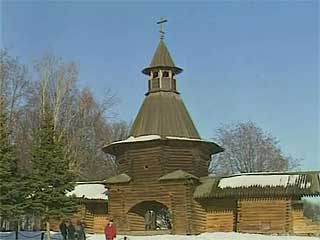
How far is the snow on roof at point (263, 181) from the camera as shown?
111 feet

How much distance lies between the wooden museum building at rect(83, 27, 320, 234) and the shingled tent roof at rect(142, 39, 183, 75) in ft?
0.19

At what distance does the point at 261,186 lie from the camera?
34000mm

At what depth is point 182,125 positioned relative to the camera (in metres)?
37.9

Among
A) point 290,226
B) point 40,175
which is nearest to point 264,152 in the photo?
point 290,226

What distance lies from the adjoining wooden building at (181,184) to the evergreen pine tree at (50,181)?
9102mm

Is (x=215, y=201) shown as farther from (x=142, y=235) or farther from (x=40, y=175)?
(x=40, y=175)

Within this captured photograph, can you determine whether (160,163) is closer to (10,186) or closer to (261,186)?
(261,186)

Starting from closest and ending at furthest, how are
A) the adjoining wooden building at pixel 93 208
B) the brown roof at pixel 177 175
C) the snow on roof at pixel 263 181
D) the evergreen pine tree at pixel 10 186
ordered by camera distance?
the evergreen pine tree at pixel 10 186 < the snow on roof at pixel 263 181 < the brown roof at pixel 177 175 < the adjoining wooden building at pixel 93 208

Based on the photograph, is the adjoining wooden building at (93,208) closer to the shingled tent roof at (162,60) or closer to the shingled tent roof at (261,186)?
the shingled tent roof at (261,186)

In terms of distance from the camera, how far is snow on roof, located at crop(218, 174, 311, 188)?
Result: 3378cm

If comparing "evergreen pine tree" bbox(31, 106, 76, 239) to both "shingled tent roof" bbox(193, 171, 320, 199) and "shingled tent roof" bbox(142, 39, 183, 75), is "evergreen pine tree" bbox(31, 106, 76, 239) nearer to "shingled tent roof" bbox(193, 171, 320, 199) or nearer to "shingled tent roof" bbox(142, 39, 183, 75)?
"shingled tent roof" bbox(193, 171, 320, 199)

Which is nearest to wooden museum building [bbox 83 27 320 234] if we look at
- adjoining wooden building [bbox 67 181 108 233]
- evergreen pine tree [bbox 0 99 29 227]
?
adjoining wooden building [bbox 67 181 108 233]

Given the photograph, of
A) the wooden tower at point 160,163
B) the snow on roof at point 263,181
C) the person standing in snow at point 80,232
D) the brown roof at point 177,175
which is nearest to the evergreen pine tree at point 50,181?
the person standing in snow at point 80,232

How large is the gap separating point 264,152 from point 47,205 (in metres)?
31.4
